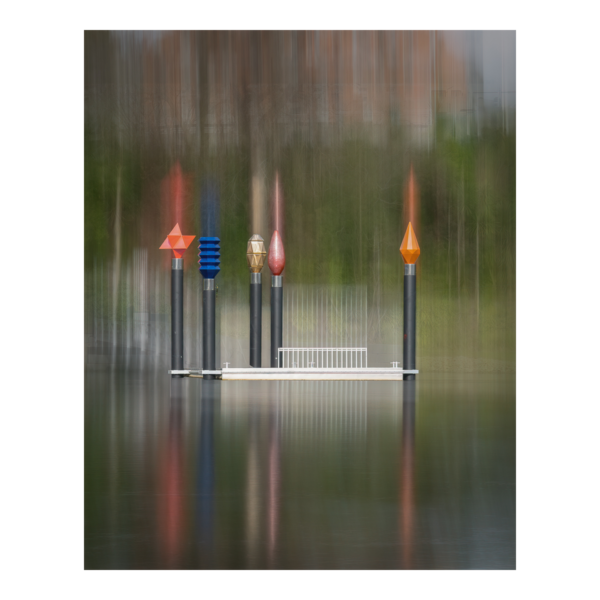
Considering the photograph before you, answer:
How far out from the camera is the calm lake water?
21.4ft

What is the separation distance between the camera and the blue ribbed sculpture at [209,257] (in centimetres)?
983

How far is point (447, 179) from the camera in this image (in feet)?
29.2

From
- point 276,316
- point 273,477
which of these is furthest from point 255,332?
point 273,477

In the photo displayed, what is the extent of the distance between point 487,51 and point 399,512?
349cm

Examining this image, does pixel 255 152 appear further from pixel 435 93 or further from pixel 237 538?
pixel 237 538

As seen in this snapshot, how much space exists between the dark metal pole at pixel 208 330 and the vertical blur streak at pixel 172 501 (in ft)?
6.38

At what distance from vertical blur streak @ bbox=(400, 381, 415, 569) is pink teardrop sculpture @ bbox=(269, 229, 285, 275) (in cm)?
217

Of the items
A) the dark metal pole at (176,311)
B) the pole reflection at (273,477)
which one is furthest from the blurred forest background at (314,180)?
the pole reflection at (273,477)

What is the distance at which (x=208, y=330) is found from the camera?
32.5ft

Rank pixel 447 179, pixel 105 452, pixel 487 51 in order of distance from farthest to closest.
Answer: pixel 447 179, pixel 487 51, pixel 105 452

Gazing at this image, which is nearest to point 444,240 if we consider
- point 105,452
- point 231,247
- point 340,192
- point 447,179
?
point 447,179

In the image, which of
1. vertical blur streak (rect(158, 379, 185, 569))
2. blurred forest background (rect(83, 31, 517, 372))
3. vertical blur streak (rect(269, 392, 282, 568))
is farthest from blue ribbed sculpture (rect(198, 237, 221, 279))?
vertical blur streak (rect(158, 379, 185, 569))

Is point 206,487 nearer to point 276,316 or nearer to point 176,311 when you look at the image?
point 176,311

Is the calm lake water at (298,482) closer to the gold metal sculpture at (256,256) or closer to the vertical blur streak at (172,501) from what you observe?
the vertical blur streak at (172,501)
